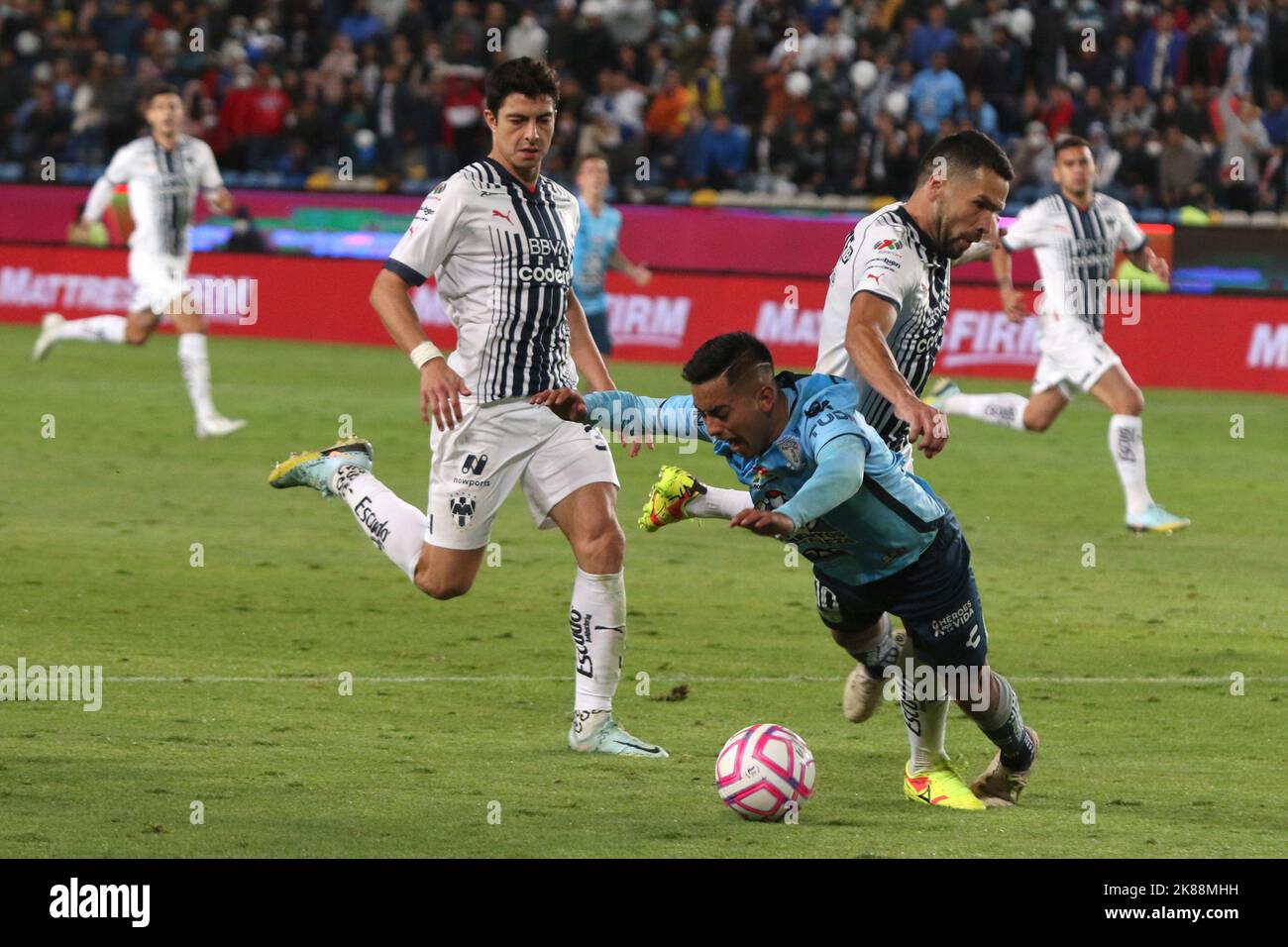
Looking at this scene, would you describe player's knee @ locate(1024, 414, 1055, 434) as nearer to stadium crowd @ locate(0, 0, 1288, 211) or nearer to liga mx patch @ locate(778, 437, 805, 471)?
stadium crowd @ locate(0, 0, 1288, 211)

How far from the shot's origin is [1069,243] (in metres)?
14.3

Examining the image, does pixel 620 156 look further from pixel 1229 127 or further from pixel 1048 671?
pixel 1048 671

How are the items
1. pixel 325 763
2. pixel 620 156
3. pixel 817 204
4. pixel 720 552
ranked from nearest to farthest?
pixel 325 763
pixel 720 552
pixel 817 204
pixel 620 156

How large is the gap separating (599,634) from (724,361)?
78.0 inches

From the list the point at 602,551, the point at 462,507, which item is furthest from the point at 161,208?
the point at 602,551

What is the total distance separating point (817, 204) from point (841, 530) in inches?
686

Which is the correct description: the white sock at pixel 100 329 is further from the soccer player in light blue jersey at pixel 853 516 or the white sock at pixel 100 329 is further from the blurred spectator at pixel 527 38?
the soccer player in light blue jersey at pixel 853 516

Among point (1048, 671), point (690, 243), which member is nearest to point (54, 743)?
point (1048, 671)

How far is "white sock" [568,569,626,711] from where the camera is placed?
749 cm

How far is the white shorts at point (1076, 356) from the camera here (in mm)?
13906

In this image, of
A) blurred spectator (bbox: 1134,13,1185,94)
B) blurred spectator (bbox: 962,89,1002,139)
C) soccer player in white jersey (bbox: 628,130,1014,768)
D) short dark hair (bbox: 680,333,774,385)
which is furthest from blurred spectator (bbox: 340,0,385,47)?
short dark hair (bbox: 680,333,774,385)

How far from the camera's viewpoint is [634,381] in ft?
65.2

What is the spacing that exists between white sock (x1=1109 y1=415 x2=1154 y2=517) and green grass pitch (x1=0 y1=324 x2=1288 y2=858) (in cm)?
26

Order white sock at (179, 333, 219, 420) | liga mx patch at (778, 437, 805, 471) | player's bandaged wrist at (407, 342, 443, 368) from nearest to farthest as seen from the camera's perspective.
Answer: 1. liga mx patch at (778, 437, 805, 471)
2. player's bandaged wrist at (407, 342, 443, 368)
3. white sock at (179, 333, 219, 420)
